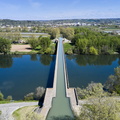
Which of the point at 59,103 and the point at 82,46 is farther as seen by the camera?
the point at 82,46

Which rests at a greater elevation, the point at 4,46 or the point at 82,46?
the point at 4,46

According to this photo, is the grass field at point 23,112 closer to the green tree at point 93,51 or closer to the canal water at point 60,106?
the canal water at point 60,106

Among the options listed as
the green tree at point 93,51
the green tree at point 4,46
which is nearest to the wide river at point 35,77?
the green tree at point 93,51

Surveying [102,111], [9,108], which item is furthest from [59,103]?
[102,111]

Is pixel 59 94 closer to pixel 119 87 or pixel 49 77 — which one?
pixel 119 87

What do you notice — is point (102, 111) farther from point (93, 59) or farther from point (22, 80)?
point (93, 59)

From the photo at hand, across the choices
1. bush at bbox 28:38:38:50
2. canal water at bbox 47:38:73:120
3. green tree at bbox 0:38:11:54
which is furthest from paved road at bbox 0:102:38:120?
bush at bbox 28:38:38:50

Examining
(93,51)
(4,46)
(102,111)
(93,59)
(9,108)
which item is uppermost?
(102,111)

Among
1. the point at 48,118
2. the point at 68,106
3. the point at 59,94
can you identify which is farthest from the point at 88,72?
the point at 48,118
